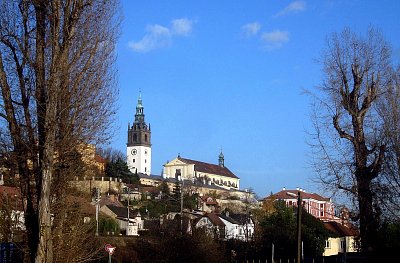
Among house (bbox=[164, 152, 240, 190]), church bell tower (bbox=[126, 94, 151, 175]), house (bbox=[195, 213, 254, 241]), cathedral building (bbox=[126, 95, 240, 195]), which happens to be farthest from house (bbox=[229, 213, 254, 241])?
church bell tower (bbox=[126, 94, 151, 175])

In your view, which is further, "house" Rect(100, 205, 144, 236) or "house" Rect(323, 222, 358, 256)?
"house" Rect(100, 205, 144, 236)

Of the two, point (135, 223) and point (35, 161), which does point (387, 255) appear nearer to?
point (35, 161)

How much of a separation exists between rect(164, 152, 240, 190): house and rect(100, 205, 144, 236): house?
298ft

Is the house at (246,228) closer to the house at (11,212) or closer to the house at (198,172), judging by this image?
the house at (11,212)

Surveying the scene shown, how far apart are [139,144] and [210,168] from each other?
23569mm

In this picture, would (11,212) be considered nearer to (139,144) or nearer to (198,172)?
(198,172)

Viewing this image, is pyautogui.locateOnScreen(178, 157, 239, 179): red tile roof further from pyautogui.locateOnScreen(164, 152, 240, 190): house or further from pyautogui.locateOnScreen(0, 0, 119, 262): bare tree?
pyautogui.locateOnScreen(0, 0, 119, 262): bare tree

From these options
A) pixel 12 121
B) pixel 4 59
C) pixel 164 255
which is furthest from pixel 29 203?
pixel 164 255

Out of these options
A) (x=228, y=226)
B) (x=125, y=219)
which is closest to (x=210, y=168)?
(x=125, y=219)

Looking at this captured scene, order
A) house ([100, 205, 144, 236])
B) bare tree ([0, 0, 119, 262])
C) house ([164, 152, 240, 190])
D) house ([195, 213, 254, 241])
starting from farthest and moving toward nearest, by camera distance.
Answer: house ([164, 152, 240, 190]) < house ([100, 205, 144, 236]) < house ([195, 213, 254, 241]) < bare tree ([0, 0, 119, 262])

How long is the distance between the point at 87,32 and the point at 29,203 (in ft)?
16.1

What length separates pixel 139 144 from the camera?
18400cm

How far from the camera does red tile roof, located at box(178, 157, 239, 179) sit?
180 metres

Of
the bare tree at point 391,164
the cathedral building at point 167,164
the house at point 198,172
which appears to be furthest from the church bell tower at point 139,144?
the bare tree at point 391,164
